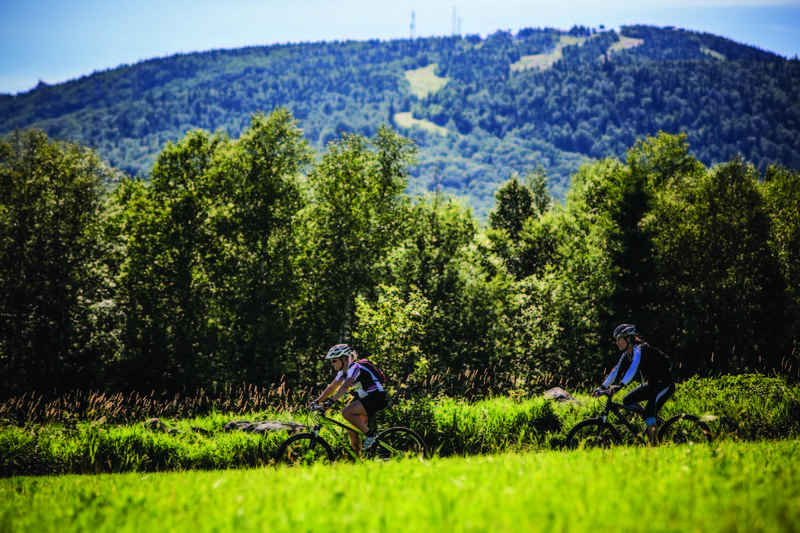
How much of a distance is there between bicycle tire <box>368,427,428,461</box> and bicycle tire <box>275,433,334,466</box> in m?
0.84

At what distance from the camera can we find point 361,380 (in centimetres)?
848

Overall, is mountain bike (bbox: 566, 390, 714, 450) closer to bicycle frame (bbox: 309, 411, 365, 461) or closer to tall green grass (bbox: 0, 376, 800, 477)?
tall green grass (bbox: 0, 376, 800, 477)

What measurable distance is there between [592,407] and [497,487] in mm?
7293

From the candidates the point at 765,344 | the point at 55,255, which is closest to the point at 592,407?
the point at 765,344

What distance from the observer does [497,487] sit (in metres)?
4.73

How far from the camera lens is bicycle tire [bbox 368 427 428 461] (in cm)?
842

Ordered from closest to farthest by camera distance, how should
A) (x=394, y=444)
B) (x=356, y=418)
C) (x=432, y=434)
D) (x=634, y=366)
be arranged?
1. (x=634, y=366)
2. (x=356, y=418)
3. (x=394, y=444)
4. (x=432, y=434)

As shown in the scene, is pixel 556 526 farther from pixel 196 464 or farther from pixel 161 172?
pixel 161 172

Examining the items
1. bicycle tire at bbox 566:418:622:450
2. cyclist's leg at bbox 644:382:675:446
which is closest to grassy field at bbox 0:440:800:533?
cyclist's leg at bbox 644:382:675:446

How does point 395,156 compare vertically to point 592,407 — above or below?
above

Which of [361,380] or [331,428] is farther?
[331,428]

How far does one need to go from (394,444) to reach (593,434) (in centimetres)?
371

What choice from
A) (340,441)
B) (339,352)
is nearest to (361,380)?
(339,352)

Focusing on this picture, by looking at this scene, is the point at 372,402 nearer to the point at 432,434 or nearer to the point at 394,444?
the point at 394,444
